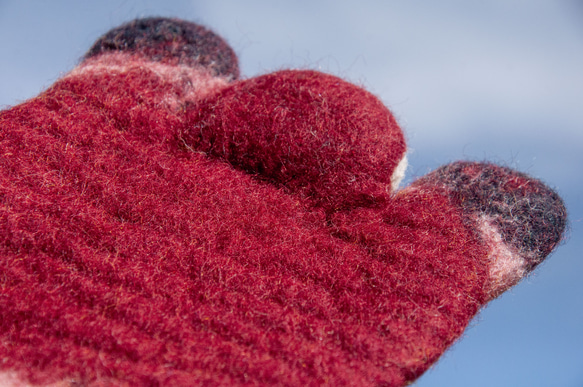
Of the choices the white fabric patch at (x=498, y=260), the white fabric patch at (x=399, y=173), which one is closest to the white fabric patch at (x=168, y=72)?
the white fabric patch at (x=399, y=173)

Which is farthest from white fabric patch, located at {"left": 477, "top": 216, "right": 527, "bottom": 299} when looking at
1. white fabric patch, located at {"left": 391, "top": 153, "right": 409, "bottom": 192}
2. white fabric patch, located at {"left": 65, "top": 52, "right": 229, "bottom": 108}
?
white fabric patch, located at {"left": 65, "top": 52, "right": 229, "bottom": 108}

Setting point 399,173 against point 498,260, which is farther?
point 399,173

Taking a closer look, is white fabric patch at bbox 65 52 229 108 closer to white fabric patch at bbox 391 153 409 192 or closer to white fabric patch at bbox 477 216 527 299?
white fabric patch at bbox 391 153 409 192

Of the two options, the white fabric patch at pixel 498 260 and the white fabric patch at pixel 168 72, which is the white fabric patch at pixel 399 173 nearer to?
the white fabric patch at pixel 498 260

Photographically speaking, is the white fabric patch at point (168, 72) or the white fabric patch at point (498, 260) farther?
the white fabric patch at point (168, 72)

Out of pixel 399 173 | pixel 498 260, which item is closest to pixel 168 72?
pixel 399 173

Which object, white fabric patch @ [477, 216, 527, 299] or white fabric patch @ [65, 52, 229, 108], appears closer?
white fabric patch @ [477, 216, 527, 299]

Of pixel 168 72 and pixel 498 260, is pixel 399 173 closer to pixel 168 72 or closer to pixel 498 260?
pixel 498 260

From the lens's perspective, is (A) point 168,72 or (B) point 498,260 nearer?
(B) point 498,260
